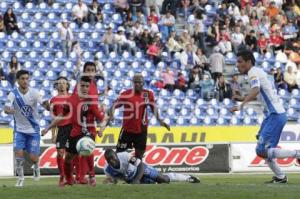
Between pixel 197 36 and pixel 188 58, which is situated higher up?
pixel 197 36

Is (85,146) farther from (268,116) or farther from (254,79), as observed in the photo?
(268,116)

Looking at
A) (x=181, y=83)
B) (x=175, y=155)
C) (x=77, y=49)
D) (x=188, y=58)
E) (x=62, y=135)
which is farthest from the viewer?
(x=188, y=58)

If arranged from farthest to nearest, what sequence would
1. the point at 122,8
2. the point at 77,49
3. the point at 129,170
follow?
1. the point at 122,8
2. the point at 77,49
3. the point at 129,170

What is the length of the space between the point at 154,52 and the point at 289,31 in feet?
22.2

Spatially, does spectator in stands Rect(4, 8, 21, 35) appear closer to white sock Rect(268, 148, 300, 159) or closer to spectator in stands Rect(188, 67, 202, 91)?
spectator in stands Rect(188, 67, 202, 91)

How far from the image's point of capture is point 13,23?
33344 mm

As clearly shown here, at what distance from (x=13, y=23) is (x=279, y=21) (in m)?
11.4

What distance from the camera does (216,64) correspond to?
34625 millimetres

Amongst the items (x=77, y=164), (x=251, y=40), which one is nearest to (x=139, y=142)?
(x=77, y=164)

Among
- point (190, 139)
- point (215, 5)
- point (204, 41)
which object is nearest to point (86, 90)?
point (190, 139)

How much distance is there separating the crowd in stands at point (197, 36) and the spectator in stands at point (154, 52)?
0.04 metres

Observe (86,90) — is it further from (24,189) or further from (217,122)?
(217,122)

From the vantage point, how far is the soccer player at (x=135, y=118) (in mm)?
19750

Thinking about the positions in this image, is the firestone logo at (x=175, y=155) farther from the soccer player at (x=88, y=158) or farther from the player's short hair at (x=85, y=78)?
the player's short hair at (x=85, y=78)
